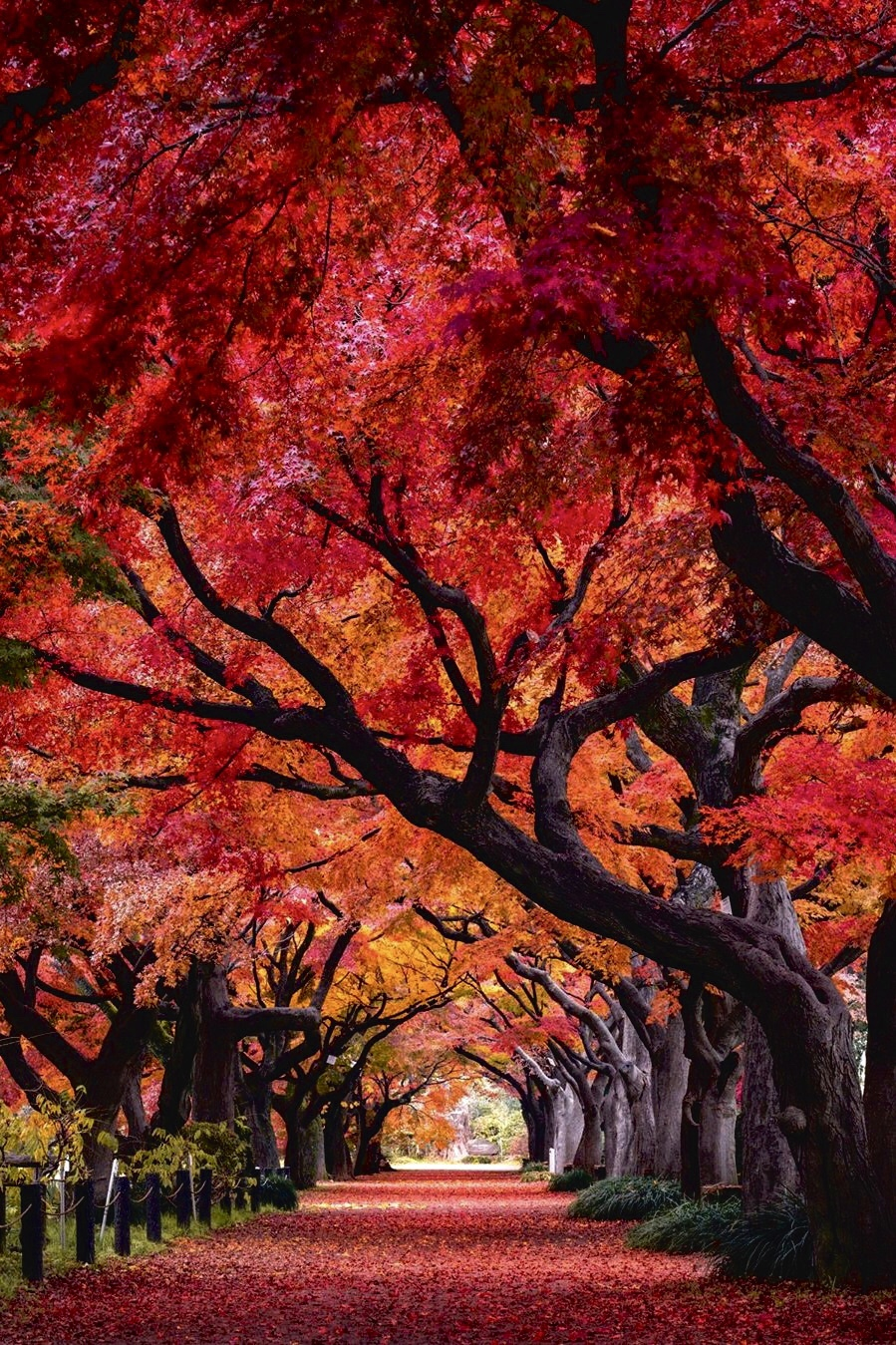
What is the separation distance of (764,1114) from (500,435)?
8.83 m

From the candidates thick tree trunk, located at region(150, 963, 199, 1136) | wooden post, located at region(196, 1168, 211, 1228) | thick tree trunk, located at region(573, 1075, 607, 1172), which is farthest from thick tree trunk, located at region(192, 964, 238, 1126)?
thick tree trunk, located at region(573, 1075, 607, 1172)

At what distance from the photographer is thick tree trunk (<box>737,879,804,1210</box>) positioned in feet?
43.5

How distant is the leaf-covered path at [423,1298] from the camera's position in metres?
9.48

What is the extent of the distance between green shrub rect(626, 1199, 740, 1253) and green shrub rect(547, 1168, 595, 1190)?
16230 mm

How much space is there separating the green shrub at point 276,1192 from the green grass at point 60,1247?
5147mm

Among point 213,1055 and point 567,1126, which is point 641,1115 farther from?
point 567,1126

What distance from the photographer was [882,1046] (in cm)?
1156

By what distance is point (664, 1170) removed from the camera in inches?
862

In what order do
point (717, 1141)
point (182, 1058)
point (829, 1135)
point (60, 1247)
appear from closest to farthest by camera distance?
point (829, 1135) < point (60, 1247) < point (717, 1141) < point (182, 1058)

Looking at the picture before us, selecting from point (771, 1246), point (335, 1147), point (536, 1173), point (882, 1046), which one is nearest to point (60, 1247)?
point (771, 1246)

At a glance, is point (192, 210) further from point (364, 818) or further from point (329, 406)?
point (364, 818)

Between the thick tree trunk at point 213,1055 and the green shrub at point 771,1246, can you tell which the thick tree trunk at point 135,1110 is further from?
the green shrub at point 771,1246

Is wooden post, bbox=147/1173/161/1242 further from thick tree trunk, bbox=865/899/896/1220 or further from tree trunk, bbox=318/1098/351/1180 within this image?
tree trunk, bbox=318/1098/351/1180

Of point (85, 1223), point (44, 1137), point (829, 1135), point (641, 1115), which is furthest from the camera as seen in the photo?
point (641, 1115)
